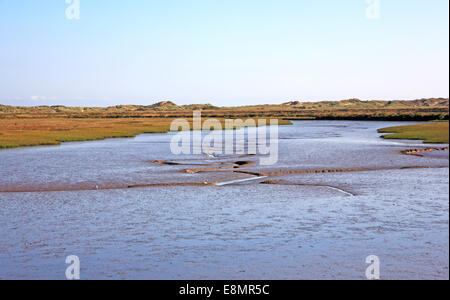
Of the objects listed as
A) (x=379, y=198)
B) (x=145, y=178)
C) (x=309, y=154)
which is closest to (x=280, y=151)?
(x=309, y=154)

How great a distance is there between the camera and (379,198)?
51.5 feet

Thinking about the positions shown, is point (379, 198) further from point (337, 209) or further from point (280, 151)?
point (280, 151)

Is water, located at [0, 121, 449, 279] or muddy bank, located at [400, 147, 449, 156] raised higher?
muddy bank, located at [400, 147, 449, 156]

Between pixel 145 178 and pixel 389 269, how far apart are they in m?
13.2

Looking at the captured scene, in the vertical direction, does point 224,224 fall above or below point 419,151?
below

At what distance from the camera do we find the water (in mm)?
9500

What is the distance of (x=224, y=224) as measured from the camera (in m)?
12.7

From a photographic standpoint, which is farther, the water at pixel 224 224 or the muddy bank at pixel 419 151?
the muddy bank at pixel 419 151

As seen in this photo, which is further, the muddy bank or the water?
the muddy bank

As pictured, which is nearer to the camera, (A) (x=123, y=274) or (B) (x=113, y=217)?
(A) (x=123, y=274)

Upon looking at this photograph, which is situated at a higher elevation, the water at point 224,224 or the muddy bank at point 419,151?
the muddy bank at point 419,151

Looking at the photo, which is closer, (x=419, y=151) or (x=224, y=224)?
(x=224, y=224)

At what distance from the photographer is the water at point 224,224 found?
9500 mm
